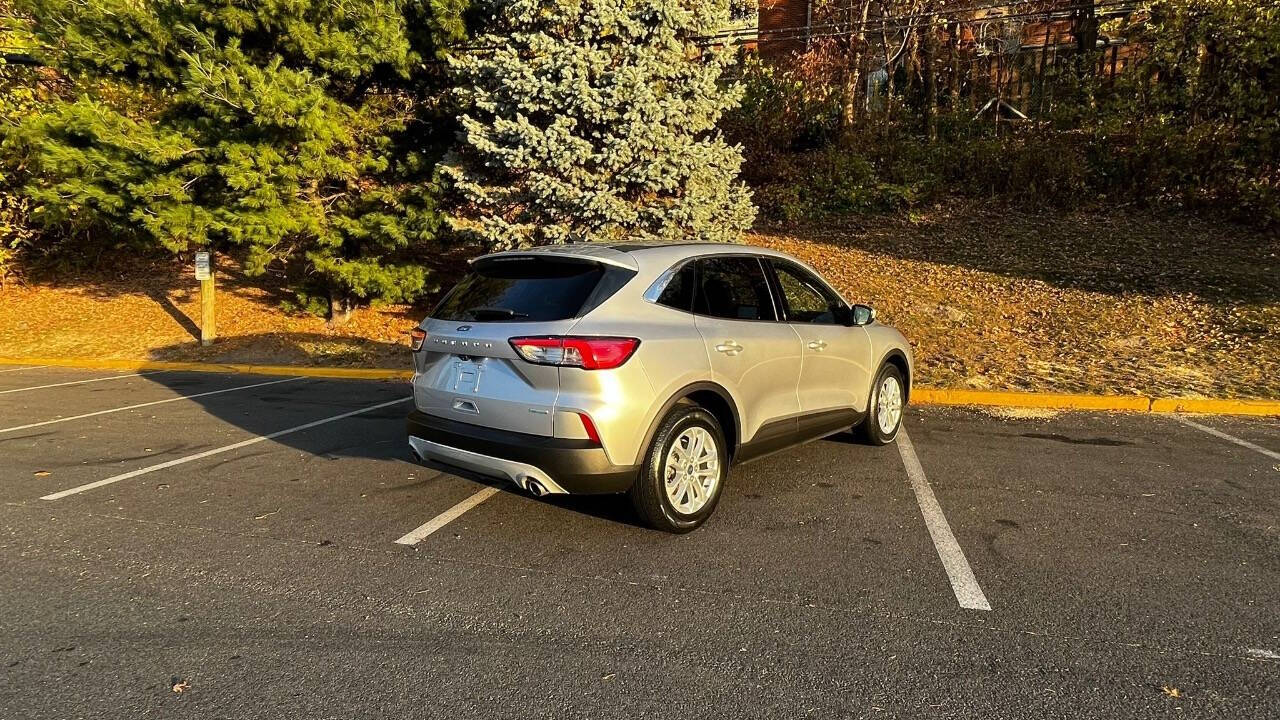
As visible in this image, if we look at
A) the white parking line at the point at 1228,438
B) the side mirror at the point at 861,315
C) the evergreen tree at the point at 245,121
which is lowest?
the white parking line at the point at 1228,438

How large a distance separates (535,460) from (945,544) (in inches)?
91.1

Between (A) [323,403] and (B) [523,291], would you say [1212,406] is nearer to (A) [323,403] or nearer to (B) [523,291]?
(B) [523,291]

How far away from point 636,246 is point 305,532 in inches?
102

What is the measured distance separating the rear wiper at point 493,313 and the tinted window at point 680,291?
0.80 m

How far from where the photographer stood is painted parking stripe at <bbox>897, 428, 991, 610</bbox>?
339 centimetres

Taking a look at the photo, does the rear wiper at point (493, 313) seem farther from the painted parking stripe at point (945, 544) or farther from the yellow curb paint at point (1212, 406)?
the yellow curb paint at point (1212, 406)

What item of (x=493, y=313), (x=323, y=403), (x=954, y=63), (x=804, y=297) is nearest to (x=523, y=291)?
(x=493, y=313)

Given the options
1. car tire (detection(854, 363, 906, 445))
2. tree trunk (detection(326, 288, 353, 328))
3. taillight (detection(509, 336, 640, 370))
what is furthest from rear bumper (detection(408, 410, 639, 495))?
tree trunk (detection(326, 288, 353, 328))

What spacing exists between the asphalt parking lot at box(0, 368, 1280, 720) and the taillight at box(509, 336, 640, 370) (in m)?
1.06

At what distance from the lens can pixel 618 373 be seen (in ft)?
12.0

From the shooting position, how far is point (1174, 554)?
3.89 m

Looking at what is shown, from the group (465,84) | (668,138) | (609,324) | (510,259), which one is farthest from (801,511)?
(465,84)

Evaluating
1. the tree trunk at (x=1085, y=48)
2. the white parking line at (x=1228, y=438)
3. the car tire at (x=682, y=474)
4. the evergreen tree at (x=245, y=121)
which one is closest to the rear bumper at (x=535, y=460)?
the car tire at (x=682, y=474)

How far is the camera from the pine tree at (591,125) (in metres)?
10.4
